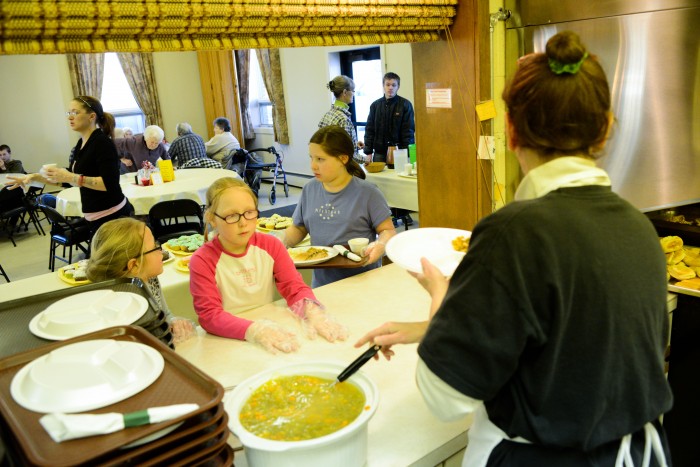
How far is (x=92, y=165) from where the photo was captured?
3.45 m

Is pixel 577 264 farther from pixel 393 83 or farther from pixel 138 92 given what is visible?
pixel 138 92

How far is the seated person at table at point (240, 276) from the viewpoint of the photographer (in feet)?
5.77

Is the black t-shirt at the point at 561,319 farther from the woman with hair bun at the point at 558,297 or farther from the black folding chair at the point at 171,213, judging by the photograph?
the black folding chair at the point at 171,213

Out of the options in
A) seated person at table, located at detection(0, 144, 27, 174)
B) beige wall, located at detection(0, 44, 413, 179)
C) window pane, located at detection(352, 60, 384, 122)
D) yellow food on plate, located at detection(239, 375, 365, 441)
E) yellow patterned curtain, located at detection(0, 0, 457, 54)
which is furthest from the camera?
beige wall, located at detection(0, 44, 413, 179)

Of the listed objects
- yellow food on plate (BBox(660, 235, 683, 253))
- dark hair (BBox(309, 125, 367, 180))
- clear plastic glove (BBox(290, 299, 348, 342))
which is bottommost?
clear plastic glove (BBox(290, 299, 348, 342))

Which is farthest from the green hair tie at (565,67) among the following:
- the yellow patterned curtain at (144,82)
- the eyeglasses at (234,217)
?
the yellow patterned curtain at (144,82)

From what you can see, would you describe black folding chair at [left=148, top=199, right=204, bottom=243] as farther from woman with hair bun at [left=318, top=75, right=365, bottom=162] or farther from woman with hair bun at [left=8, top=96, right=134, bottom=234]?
woman with hair bun at [left=318, top=75, right=365, bottom=162]

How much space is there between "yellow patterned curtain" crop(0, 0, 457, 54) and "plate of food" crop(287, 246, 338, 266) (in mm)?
825

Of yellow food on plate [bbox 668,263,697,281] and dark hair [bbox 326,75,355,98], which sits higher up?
dark hair [bbox 326,75,355,98]

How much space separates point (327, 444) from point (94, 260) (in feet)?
3.84

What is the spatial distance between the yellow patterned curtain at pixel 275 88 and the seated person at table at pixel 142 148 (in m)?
2.36

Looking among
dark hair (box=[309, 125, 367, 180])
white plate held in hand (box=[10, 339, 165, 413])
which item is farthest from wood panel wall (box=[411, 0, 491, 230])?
white plate held in hand (box=[10, 339, 165, 413])

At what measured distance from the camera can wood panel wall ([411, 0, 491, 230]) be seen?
7.47ft

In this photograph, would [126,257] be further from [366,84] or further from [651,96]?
[366,84]
